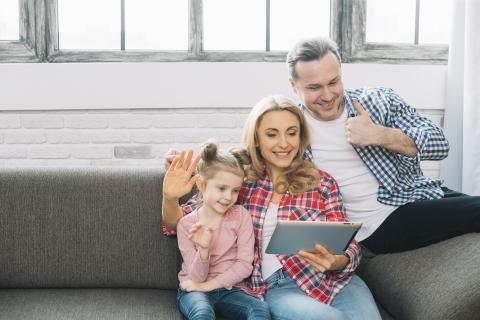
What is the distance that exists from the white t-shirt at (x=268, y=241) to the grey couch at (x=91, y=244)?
1.05 ft

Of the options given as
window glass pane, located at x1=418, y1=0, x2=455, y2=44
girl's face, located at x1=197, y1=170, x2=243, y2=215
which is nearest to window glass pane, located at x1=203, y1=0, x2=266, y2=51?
window glass pane, located at x1=418, y1=0, x2=455, y2=44

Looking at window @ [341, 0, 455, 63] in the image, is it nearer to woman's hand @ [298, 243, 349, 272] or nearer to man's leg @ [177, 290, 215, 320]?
woman's hand @ [298, 243, 349, 272]

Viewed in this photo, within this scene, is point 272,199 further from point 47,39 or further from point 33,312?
point 47,39

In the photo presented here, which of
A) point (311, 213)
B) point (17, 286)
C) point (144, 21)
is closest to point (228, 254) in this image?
point (311, 213)

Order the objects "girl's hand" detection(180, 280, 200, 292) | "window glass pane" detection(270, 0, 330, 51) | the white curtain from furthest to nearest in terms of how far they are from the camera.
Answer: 1. "window glass pane" detection(270, 0, 330, 51)
2. the white curtain
3. "girl's hand" detection(180, 280, 200, 292)

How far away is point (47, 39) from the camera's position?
288cm

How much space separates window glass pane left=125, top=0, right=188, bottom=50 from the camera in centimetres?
296

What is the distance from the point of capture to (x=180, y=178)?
1936 millimetres

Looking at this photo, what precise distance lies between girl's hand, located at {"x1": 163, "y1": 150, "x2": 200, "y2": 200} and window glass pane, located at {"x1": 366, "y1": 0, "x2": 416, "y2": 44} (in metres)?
1.52

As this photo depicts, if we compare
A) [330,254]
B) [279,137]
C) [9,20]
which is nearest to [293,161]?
[279,137]

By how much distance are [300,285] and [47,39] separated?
1804mm

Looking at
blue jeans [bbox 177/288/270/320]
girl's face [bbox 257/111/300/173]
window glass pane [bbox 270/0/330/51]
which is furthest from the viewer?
window glass pane [bbox 270/0/330/51]

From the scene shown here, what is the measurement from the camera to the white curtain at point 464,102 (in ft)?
8.84

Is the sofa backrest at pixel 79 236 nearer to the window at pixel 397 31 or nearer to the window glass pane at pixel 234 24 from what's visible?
the window glass pane at pixel 234 24
